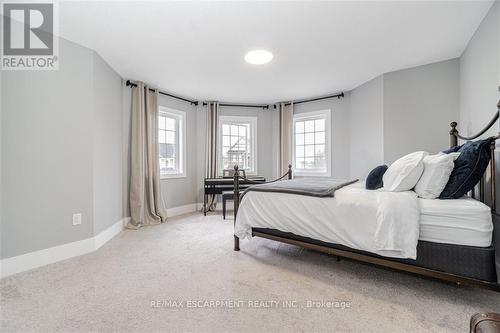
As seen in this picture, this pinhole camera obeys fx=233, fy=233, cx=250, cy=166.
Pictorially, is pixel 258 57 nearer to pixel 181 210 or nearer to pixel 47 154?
pixel 47 154

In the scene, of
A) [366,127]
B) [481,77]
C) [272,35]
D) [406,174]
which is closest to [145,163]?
[272,35]

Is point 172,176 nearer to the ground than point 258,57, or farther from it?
nearer to the ground

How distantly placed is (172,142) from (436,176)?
408 cm

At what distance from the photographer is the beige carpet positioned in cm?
141

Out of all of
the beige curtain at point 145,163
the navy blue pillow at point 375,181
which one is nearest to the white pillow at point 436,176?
the navy blue pillow at point 375,181

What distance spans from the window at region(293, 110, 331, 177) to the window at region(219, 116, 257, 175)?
91cm

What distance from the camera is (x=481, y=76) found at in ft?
7.41

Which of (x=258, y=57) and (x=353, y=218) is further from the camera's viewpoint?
(x=258, y=57)

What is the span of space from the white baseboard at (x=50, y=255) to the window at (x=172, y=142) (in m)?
1.70

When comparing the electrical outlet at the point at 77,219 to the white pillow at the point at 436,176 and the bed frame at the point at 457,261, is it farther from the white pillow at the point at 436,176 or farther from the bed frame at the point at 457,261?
the white pillow at the point at 436,176

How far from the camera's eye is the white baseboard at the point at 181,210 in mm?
4316

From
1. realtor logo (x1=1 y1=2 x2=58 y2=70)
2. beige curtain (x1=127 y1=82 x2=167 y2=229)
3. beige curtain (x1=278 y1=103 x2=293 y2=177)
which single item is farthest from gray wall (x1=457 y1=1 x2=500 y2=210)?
beige curtain (x1=127 y1=82 x2=167 y2=229)

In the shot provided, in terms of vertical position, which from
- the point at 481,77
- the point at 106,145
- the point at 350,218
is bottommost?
the point at 350,218

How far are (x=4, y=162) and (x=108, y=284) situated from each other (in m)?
1.48
